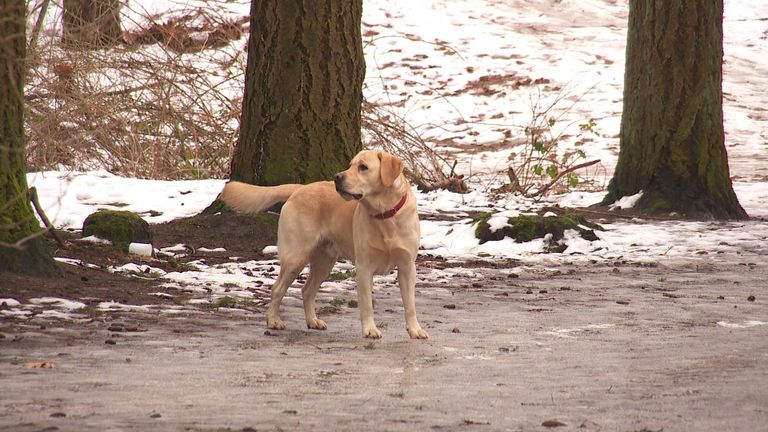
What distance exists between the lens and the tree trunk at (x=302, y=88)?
32.5 ft

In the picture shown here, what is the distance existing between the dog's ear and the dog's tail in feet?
3.25

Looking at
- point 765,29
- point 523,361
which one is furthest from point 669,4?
point 765,29

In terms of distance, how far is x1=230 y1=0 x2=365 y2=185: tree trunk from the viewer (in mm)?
9898

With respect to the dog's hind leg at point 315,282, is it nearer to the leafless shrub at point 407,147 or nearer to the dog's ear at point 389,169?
the dog's ear at point 389,169

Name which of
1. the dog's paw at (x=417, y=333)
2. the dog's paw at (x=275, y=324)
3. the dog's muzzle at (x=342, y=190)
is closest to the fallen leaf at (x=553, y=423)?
the dog's paw at (x=417, y=333)

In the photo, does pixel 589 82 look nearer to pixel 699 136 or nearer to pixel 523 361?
pixel 699 136

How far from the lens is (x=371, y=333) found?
612 cm

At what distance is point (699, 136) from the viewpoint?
12.1m

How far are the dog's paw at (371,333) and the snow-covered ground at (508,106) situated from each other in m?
1.87

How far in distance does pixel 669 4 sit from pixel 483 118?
8.13m

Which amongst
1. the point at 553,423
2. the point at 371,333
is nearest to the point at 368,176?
the point at 371,333

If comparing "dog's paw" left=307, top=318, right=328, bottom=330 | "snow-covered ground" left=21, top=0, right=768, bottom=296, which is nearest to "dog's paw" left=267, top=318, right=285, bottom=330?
"dog's paw" left=307, top=318, right=328, bottom=330

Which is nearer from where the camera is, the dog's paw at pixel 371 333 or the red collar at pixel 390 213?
the dog's paw at pixel 371 333

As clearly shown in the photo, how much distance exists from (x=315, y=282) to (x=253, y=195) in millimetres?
775
